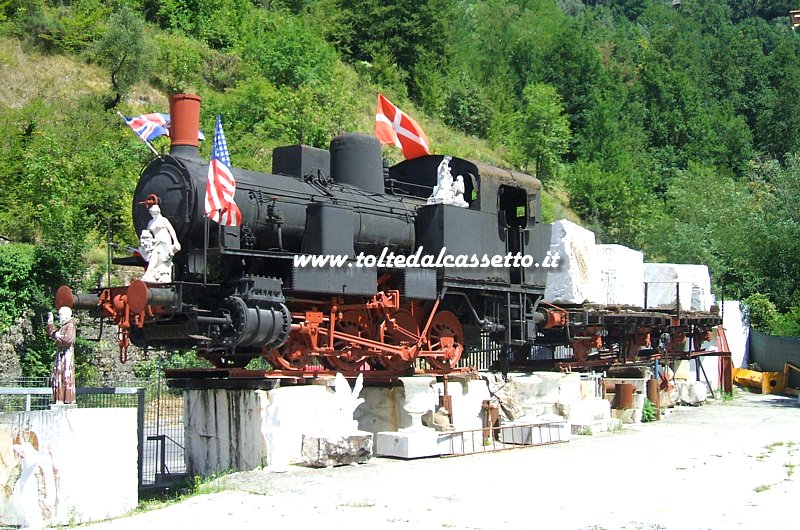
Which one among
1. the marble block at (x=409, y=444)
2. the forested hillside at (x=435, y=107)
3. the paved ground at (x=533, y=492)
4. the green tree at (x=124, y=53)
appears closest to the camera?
the paved ground at (x=533, y=492)

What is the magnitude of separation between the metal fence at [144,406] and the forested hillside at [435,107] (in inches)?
135

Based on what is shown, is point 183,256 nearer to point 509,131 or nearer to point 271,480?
point 271,480

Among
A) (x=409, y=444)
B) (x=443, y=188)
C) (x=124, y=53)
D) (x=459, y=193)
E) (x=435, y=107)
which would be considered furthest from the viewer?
(x=435, y=107)

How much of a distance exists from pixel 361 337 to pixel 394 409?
53.5 inches

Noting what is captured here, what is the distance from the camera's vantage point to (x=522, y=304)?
17141 millimetres

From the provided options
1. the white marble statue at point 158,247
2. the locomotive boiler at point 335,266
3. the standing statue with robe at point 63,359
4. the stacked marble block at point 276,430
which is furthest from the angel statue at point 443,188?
the standing statue with robe at point 63,359

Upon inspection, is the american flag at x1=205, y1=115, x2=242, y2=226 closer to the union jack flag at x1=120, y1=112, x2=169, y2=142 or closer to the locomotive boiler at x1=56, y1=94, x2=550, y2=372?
the locomotive boiler at x1=56, y1=94, x2=550, y2=372

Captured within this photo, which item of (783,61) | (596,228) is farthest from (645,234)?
(783,61)

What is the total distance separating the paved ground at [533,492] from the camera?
30.1 feet

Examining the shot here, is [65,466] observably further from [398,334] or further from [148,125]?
[148,125]

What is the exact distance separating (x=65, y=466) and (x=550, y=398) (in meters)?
9.23

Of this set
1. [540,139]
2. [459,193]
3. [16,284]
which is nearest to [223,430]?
[459,193]

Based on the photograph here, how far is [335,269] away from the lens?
13.4m

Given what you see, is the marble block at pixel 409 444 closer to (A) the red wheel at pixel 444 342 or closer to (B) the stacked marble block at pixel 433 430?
(B) the stacked marble block at pixel 433 430
